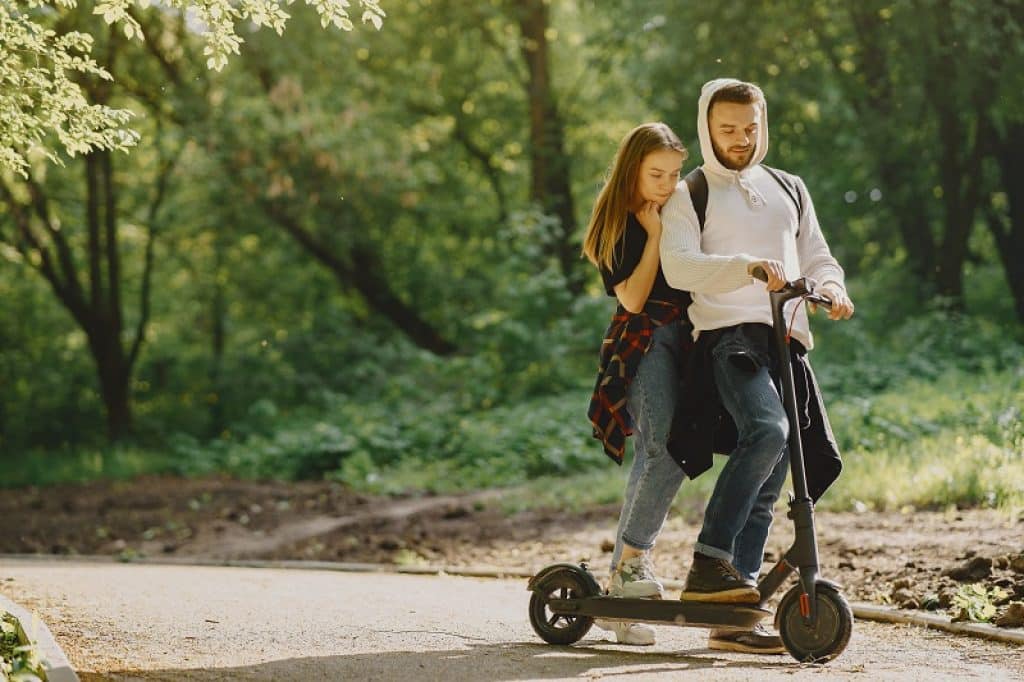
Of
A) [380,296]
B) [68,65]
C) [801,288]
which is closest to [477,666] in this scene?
[801,288]

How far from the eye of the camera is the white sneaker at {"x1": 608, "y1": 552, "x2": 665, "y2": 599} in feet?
16.1

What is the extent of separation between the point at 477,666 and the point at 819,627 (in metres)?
1.21

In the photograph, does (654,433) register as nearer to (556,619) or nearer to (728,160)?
(556,619)

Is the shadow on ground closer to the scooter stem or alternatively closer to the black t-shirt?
the scooter stem

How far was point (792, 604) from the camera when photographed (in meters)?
4.51

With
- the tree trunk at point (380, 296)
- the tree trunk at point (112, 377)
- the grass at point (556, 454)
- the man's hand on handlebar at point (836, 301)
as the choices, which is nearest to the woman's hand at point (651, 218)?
the man's hand on handlebar at point (836, 301)

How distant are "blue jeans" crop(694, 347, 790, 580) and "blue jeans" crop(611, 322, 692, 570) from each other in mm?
245

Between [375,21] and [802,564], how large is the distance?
2.85 m

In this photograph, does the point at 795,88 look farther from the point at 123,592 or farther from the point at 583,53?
the point at 123,592

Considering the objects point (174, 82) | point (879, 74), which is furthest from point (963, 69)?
point (174, 82)

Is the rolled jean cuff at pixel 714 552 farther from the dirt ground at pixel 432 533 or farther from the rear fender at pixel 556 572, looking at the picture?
the dirt ground at pixel 432 533

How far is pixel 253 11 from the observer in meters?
5.53

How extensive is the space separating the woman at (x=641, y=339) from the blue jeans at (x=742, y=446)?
274mm

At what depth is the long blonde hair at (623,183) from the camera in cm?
497
